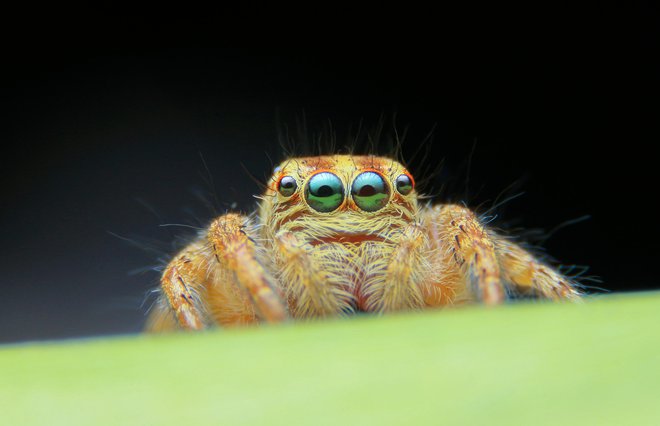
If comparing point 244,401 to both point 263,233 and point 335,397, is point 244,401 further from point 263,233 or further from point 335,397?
point 263,233

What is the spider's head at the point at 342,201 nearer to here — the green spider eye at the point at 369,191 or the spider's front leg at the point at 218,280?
the green spider eye at the point at 369,191

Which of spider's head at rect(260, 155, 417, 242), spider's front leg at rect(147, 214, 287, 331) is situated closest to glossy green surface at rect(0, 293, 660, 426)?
spider's front leg at rect(147, 214, 287, 331)

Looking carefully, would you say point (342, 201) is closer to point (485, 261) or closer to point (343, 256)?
point (343, 256)

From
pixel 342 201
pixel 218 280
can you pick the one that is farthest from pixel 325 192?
pixel 218 280

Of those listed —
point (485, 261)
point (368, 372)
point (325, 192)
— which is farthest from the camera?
point (325, 192)

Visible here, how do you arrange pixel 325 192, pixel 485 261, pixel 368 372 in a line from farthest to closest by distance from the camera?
1. pixel 325 192
2. pixel 485 261
3. pixel 368 372

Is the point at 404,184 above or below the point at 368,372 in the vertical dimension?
above

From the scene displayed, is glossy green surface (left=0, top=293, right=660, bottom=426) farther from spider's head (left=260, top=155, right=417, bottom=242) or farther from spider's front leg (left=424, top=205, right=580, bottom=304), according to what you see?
spider's head (left=260, top=155, right=417, bottom=242)

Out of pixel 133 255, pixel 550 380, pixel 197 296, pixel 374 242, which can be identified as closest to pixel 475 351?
pixel 550 380
